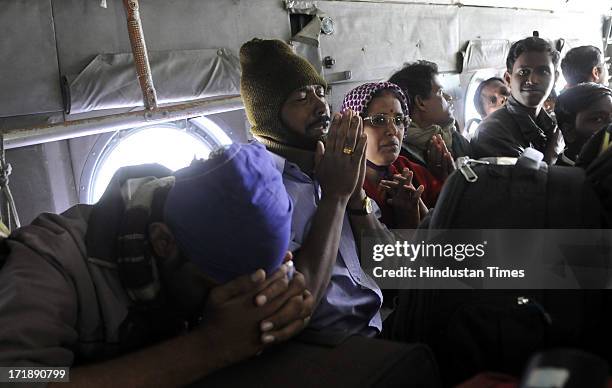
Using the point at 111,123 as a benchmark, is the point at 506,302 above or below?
below

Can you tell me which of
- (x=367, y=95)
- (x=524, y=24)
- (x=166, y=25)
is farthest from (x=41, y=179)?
(x=524, y=24)

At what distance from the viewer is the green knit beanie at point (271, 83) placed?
6.40 ft

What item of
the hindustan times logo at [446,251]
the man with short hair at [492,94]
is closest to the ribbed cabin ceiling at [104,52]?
the man with short hair at [492,94]

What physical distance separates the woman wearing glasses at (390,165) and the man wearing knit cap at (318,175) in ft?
0.91

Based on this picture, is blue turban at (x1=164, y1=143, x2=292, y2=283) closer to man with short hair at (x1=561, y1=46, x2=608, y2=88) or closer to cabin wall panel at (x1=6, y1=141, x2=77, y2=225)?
cabin wall panel at (x1=6, y1=141, x2=77, y2=225)

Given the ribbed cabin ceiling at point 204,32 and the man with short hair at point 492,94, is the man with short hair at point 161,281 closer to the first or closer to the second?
the ribbed cabin ceiling at point 204,32

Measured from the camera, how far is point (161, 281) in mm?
1021

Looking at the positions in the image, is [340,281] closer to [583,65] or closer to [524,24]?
[583,65]

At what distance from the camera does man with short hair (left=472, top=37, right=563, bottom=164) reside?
269cm

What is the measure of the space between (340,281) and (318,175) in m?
0.35

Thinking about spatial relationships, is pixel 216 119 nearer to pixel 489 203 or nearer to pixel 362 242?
pixel 362 242

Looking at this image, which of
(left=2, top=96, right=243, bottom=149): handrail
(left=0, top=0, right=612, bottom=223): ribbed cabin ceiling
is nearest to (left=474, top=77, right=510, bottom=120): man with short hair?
(left=0, top=0, right=612, bottom=223): ribbed cabin ceiling

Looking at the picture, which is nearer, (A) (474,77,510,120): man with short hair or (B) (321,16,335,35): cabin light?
(B) (321,16,335,35): cabin light

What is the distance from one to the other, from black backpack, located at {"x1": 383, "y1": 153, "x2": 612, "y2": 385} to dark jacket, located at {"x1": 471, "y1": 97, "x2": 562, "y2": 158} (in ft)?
4.85
